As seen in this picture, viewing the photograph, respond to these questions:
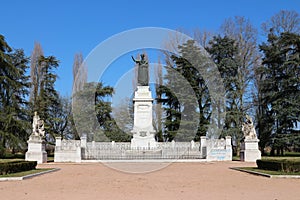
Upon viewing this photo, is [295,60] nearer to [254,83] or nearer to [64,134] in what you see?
[254,83]

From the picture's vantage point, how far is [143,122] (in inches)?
1330

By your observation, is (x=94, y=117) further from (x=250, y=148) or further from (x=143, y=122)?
(x=250, y=148)

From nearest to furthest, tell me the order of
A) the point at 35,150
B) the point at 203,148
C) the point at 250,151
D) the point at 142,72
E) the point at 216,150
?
1. the point at 35,150
2. the point at 250,151
3. the point at 216,150
4. the point at 203,148
5. the point at 142,72

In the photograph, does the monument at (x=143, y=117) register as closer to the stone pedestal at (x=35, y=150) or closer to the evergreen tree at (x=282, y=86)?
the stone pedestal at (x=35, y=150)

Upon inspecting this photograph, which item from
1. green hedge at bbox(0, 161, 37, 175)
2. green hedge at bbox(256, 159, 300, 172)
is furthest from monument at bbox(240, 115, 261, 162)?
green hedge at bbox(0, 161, 37, 175)

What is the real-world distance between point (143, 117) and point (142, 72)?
5622 mm

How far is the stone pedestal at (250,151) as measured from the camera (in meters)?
27.4

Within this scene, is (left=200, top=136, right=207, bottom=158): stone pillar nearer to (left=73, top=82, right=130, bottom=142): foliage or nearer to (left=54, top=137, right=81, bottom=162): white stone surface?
(left=54, top=137, right=81, bottom=162): white stone surface

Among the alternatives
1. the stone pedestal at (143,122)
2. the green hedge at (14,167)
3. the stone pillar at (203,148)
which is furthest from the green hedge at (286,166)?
the stone pedestal at (143,122)

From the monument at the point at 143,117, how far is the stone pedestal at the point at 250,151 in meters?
8.69

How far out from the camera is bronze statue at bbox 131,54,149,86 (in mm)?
36219

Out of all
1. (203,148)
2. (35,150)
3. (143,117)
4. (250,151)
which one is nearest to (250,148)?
(250,151)

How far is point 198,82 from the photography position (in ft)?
136

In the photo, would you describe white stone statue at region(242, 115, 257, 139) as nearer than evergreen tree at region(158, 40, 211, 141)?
Yes
